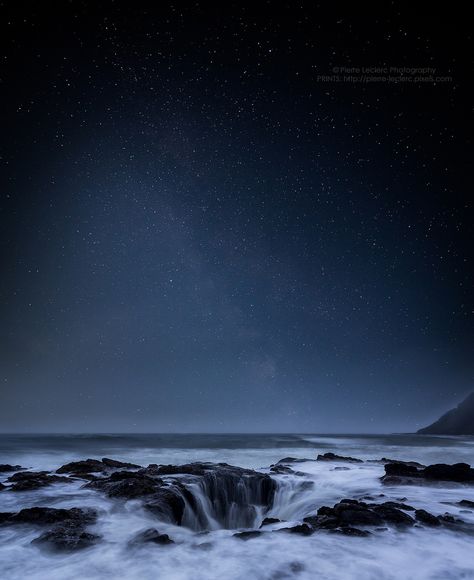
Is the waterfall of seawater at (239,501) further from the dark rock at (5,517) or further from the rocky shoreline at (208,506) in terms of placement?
the dark rock at (5,517)

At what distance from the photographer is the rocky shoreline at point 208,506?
680 centimetres

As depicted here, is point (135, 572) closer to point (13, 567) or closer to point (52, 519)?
point (13, 567)

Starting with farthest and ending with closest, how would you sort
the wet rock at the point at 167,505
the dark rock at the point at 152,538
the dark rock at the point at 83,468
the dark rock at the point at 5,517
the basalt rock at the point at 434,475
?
1. the dark rock at the point at 83,468
2. the basalt rock at the point at 434,475
3. the wet rock at the point at 167,505
4. the dark rock at the point at 5,517
5. the dark rock at the point at 152,538

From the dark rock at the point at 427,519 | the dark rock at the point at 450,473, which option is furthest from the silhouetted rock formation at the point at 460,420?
the dark rock at the point at 427,519

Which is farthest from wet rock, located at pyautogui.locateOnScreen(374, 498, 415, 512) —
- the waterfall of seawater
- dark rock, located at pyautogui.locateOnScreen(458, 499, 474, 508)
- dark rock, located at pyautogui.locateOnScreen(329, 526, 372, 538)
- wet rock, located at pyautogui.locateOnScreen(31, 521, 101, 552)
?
wet rock, located at pyautogui.locateOnScreen(31, 521, 101, 552)

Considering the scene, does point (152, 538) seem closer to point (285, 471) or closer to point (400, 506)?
point (400, 506)

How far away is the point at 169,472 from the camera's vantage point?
41.5ft

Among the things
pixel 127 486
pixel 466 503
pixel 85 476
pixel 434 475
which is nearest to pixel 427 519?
pixel 466 503

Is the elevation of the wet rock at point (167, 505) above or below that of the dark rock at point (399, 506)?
below

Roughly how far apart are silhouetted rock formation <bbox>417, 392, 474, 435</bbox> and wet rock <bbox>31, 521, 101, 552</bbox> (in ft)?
388

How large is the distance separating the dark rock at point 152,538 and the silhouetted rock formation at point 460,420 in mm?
117373

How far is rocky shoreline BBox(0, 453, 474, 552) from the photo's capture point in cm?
680

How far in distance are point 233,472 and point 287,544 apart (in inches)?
276

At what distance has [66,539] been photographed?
635cm
